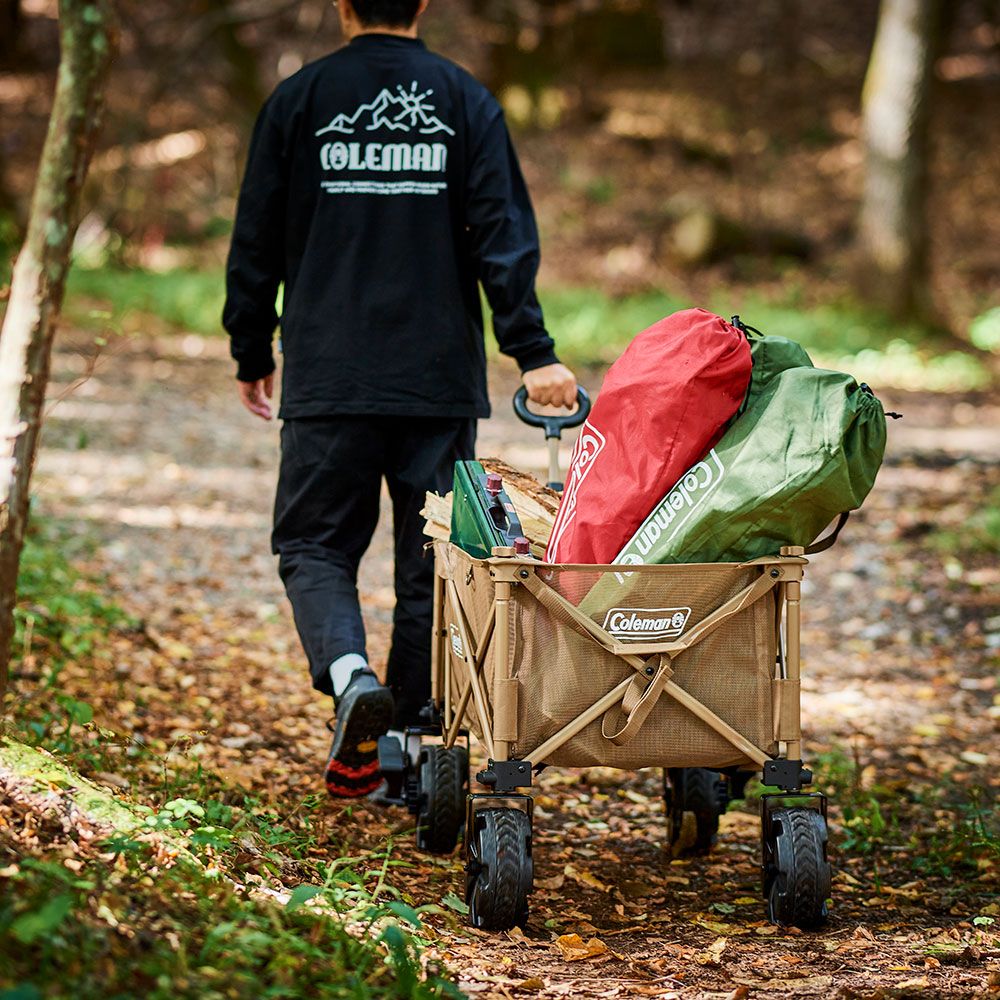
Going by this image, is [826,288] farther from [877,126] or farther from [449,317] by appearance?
[449,317]

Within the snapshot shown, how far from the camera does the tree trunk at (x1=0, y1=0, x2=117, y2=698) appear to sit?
2.88 metres

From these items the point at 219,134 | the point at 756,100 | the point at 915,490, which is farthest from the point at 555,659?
the point at 756,100

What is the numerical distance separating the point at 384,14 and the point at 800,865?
2711mm

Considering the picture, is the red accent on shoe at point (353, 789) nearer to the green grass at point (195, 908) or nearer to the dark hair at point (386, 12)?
the green grass at point (195, 908)

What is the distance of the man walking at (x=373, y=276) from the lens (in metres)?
3.86

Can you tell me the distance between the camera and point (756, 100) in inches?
859

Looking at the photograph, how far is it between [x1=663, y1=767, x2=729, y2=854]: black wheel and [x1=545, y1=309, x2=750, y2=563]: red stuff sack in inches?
37.7

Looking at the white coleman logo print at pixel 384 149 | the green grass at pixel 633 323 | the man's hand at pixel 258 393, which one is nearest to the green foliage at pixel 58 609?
the man's hand at pixel 258 393

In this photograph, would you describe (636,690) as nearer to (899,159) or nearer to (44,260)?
(44,260)

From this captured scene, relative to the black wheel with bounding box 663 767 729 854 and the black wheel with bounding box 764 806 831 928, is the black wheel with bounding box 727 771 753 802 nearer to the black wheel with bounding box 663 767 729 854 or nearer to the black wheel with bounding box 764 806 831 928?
the black wheel with bounding box 663 767 729 854

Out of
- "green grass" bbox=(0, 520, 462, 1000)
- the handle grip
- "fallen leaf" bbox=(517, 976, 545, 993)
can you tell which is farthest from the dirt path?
the handle grip

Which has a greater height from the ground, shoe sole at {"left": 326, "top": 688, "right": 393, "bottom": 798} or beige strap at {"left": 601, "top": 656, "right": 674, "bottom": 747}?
beige strap at {"left": 601, "top": 656, "right": 674, "bottom": 747}

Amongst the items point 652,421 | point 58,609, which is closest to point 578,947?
point 652,421

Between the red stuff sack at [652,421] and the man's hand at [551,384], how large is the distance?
44cm
